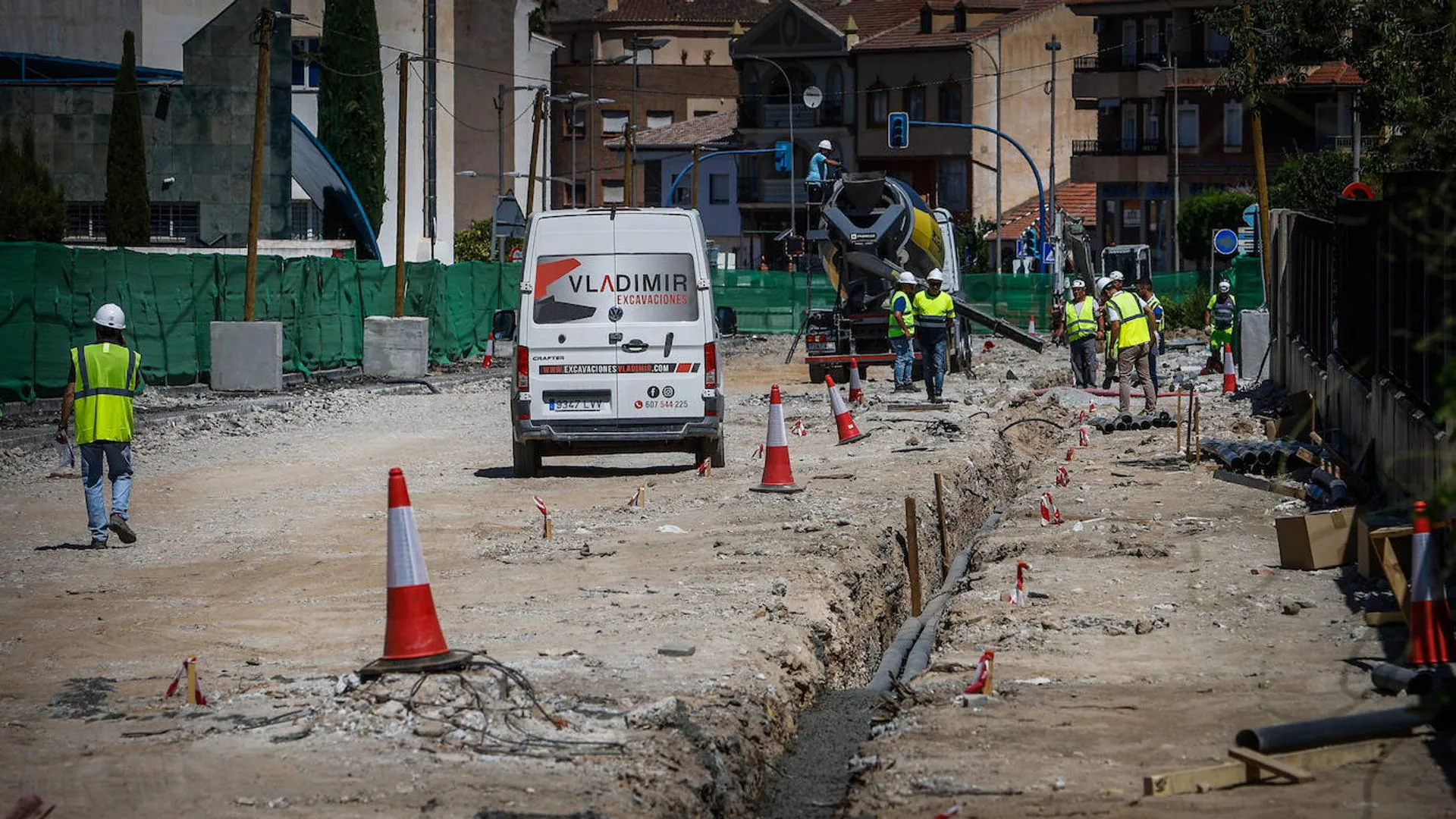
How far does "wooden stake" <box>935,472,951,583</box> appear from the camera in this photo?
15359 millimetres

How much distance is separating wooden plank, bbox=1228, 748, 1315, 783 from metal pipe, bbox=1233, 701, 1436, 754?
0.08m

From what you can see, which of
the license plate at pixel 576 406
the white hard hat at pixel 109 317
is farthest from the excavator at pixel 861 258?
the white hard hat at pixel 109 317

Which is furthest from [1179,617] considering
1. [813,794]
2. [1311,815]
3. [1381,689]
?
[1311,815]

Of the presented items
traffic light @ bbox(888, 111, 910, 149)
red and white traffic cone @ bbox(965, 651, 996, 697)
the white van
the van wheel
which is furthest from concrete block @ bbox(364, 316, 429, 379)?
red and white traffic cone @ bbox(965, 651, 996, 697)

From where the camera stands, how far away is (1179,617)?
10.5 metres

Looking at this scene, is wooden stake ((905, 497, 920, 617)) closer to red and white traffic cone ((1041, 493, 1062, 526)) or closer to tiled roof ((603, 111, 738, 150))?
red and white traffic cone ((1041, 493, 1062, 526))

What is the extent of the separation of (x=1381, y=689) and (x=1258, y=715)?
1.73ft

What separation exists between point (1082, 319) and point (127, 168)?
29646mm

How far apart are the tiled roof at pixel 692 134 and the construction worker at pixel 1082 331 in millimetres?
67211

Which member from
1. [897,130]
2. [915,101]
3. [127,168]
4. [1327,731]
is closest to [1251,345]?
[897,130]

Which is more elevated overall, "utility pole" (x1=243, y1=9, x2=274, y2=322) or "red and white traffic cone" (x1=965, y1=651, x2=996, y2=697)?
"utility pole" (x1=243, y1=9, x2=274, y2=322)

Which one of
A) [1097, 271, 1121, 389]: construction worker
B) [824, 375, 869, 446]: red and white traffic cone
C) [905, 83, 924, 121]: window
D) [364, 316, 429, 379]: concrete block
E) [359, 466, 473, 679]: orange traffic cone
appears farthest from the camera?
[905, 83, 924, 121]: window

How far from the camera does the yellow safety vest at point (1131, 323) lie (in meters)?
24.5

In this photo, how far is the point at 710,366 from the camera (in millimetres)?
17531
